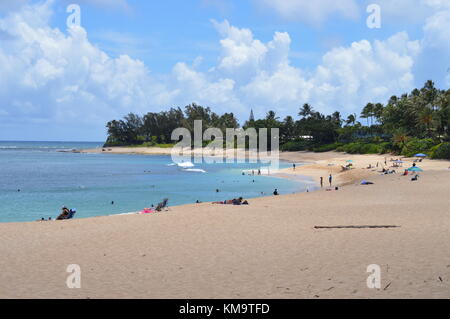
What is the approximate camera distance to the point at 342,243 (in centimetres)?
1373

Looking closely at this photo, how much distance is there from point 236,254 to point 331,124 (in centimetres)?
9485

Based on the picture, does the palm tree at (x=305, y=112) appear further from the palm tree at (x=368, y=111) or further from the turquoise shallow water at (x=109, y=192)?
the turquoise shallow water at (x=109, y=192)

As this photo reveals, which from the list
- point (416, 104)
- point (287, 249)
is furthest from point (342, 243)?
point (416, 104)

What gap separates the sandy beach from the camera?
952cm

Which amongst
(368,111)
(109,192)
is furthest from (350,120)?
(109,192)

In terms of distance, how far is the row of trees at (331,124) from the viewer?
2790 inches

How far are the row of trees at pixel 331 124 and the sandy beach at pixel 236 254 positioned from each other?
54785mm

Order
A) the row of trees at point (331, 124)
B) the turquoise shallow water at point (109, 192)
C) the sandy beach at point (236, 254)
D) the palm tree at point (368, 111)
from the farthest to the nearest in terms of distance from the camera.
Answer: the palm tree at point (368, 111), the row of trees at point (331, 124), the turquoise shallow water at point (109, 192), the sandy beach at point (236, 254)

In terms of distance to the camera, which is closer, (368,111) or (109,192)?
(109,192)

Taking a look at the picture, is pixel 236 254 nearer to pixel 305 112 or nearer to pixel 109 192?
pixel 109 192

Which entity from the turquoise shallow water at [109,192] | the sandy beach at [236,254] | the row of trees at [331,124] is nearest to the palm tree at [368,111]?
the row of trees at [331,124]

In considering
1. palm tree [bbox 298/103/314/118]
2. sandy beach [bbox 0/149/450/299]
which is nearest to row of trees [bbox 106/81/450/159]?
palm tree [bbox 298/103/314/118]

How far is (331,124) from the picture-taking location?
104 meters
